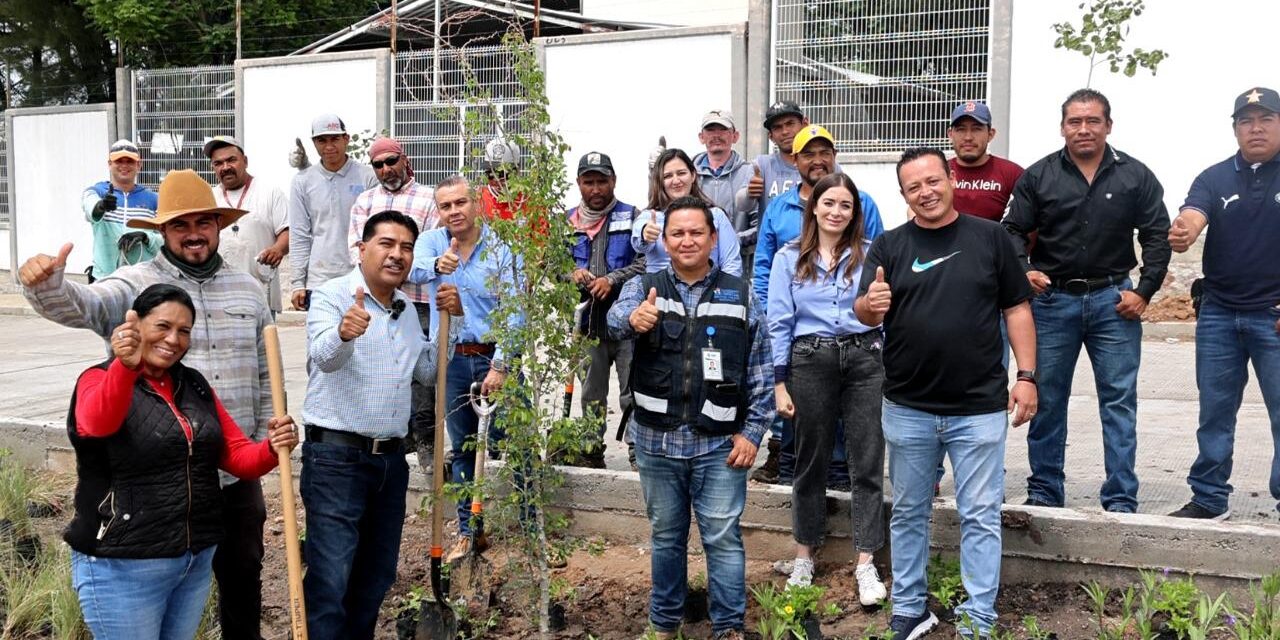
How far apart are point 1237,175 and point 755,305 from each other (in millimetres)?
2374

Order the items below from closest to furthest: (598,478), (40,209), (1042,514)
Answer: (1042,514), (598,478), (40,209)

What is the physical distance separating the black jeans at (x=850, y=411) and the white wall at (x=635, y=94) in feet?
26.9

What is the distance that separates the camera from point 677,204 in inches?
184

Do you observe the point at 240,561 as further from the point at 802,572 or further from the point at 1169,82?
the point at 1169,82

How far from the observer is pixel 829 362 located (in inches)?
199

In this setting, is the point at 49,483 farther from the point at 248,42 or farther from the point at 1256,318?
the point at 248,42

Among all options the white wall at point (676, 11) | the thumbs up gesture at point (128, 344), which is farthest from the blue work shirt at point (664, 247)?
the white wall at point (676, 11)

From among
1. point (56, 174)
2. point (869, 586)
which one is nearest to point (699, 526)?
point (869, 586)

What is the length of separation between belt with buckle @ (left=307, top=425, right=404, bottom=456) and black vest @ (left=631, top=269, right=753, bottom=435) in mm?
1055

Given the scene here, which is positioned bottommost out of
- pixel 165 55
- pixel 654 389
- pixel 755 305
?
pixel 654 389

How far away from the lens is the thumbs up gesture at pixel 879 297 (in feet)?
14.2

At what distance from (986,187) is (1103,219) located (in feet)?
2.13

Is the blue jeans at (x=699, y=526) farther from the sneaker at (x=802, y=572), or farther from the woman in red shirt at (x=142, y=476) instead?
the woman in red shirt at (x=142, y=476)

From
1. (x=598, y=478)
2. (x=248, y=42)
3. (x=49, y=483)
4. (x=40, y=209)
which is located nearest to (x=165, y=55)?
(x=248, y=42)
